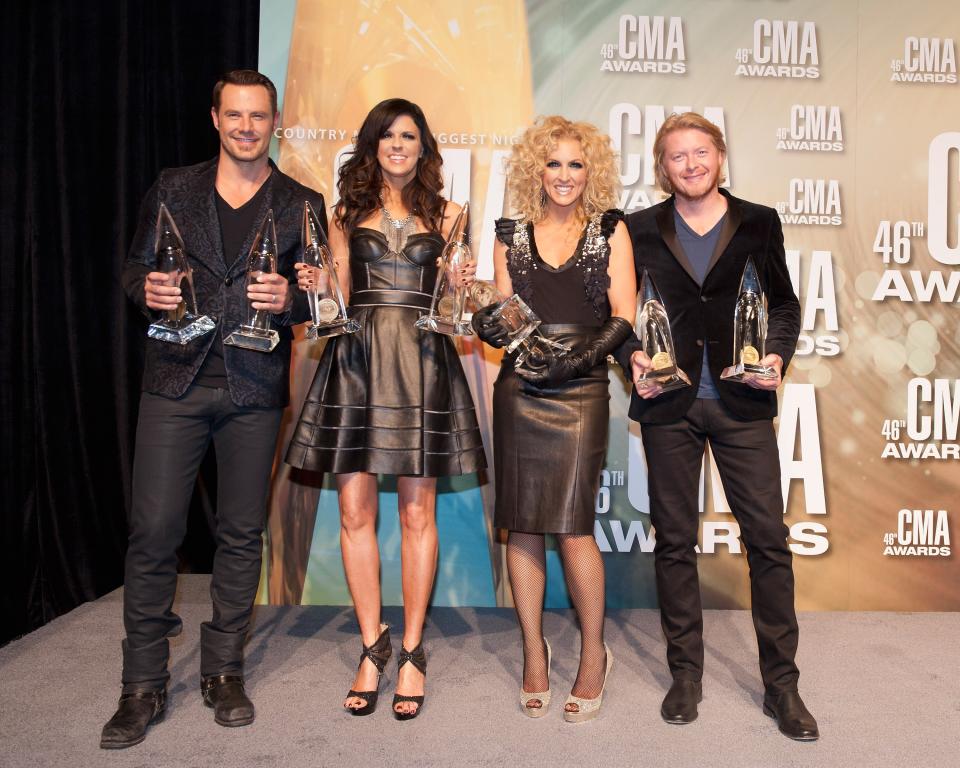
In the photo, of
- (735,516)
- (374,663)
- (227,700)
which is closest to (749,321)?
(735,516)

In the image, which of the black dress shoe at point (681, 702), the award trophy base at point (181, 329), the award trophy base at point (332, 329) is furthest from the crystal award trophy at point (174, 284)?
the black dress shoe at point (681, 702)

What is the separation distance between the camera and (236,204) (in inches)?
116

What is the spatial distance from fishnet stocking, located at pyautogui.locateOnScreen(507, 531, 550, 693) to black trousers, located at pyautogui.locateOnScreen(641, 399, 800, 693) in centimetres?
42

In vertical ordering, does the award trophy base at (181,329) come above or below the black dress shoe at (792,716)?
above

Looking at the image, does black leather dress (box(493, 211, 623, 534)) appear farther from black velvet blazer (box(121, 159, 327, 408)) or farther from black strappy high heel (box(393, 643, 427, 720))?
black velvet blazer (box(121, 159, 327, 408))

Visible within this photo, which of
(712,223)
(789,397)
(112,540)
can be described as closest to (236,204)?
(712,223)

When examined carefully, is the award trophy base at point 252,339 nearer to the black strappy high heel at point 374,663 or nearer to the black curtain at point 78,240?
the black strappy high heel at point 374,663

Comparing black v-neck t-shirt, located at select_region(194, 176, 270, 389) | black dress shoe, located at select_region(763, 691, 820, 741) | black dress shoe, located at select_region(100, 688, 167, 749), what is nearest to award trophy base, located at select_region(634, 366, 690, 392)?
black dress shoe, located at select_region(763, 691, 820, 741)

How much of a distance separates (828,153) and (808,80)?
347 mm

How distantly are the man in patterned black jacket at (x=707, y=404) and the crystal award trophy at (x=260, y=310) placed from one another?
115 cm

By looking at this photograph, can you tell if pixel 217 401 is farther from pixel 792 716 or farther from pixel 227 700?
pixel 792 716

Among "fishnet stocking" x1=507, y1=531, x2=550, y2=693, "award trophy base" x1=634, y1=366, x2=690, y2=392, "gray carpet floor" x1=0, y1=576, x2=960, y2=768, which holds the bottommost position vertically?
"gray carpet floor" x1=0, y1=576, x2=960, y2=768

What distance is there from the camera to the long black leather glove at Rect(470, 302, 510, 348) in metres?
2.79

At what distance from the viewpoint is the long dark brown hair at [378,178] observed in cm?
309
